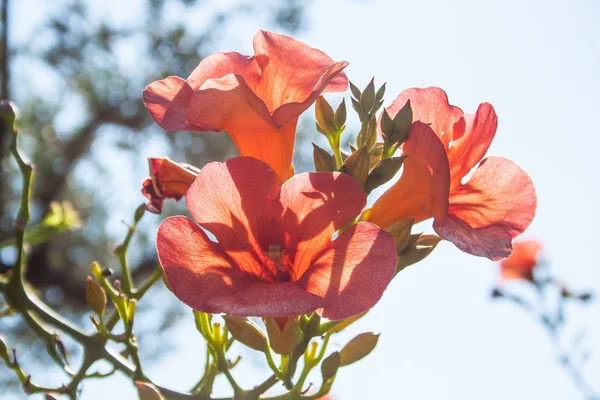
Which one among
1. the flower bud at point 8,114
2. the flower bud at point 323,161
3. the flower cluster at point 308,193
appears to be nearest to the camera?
the flower cluster at point 308,193

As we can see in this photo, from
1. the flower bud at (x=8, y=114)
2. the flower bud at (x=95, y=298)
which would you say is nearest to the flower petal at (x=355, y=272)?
the flower bud at (x=95, y=298)

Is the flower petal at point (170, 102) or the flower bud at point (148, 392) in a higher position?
the flower petal at point (170, 102)

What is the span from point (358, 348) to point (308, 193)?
0.55 metres

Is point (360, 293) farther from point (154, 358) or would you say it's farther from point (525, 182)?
point (154, 358)

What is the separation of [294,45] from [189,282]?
0.78 metres

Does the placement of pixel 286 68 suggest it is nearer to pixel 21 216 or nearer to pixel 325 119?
pixel 325 119

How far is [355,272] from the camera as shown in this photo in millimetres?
1474

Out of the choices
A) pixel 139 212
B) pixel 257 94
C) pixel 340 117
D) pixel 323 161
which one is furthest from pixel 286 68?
pixel 139 212

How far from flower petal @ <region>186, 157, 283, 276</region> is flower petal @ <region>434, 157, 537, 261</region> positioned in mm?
518

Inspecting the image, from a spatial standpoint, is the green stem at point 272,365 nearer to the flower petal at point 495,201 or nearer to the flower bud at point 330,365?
the flower bud at point 330,365

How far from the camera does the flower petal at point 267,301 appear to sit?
4.40ft

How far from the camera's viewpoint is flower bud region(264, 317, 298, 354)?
5.28 feet

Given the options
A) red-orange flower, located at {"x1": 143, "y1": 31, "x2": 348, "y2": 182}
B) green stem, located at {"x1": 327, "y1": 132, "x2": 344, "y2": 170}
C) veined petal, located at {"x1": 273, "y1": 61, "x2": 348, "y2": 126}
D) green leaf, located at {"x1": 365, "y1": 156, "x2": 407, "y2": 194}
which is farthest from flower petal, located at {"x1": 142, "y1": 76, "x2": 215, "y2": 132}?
green leaf, located at {"x1": 365, "y1": 156, "x2": 407, "y2": 194}

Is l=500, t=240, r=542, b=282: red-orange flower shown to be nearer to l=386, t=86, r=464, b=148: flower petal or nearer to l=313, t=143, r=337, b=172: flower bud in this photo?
l=386, t=86, r=464, b=148: flower petal
